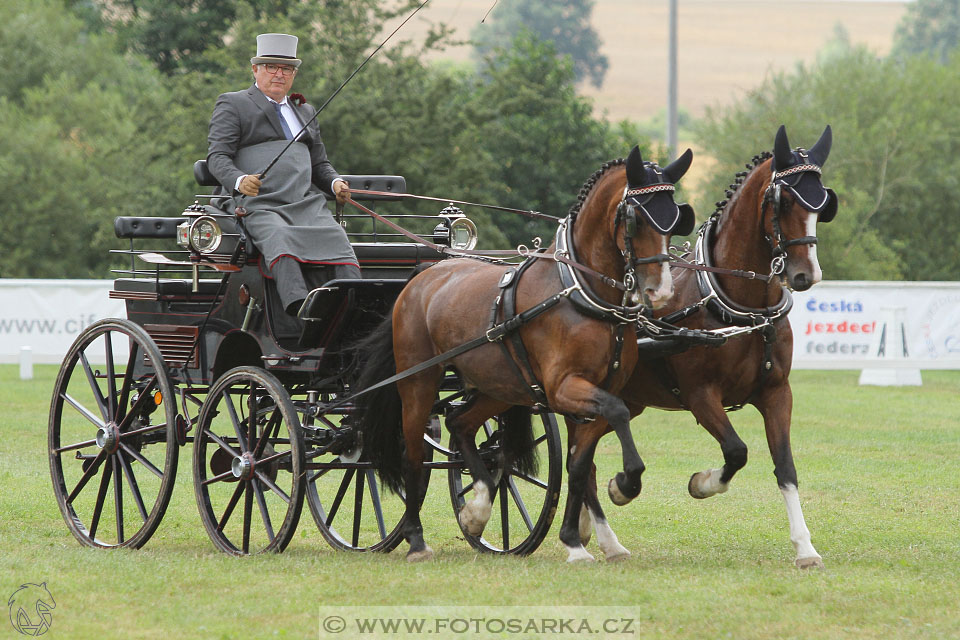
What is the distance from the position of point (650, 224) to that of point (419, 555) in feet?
7.13

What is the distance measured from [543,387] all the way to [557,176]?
23.3 m

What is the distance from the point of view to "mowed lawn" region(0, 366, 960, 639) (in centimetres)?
518

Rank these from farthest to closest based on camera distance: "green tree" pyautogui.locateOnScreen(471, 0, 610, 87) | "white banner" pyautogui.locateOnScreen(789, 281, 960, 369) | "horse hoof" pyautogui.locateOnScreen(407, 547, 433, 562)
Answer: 1. "green tree" pyautogui.locateOnScreen(471, 0, 610, 87)
2. "white banner" pyautogui.locateOnScreen(789, 281, 960, 369)
3. "horse hoof" pyautogui.locateOnScreen(407, 547, 433, 562)

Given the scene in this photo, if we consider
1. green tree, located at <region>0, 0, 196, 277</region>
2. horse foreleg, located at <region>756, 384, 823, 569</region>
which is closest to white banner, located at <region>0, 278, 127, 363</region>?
green tree, located at <region>0, 0, 196, 277</region>

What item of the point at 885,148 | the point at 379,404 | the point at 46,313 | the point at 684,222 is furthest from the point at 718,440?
the point at 885,148

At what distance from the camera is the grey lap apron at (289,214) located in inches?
275

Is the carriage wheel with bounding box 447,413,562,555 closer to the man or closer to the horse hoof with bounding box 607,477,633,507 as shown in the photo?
the horse hoof with bounding box 607,477,633,507

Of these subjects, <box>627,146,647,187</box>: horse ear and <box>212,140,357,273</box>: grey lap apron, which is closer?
<box>627,146,647,187</box>: horse ear

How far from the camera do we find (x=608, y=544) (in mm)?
6656

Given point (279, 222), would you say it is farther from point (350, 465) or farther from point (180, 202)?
point (180, 202)

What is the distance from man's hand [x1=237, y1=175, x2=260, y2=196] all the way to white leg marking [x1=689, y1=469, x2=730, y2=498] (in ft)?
9.11

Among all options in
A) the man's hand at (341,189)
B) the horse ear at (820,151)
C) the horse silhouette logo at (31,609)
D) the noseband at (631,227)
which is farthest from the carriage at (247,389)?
the horse ear at (820,151)

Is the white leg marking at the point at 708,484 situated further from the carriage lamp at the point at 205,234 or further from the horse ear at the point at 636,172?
the carriage lamp at the point at 205,234

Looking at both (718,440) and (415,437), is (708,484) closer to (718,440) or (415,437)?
(718,440)
